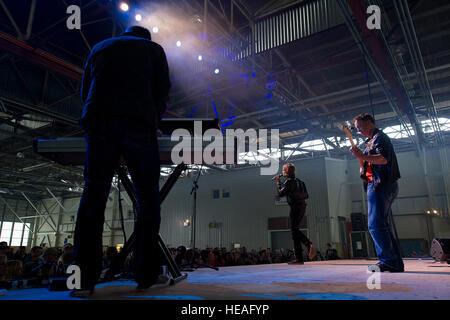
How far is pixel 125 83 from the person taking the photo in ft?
5.65

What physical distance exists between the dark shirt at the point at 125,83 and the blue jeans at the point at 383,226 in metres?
2.08

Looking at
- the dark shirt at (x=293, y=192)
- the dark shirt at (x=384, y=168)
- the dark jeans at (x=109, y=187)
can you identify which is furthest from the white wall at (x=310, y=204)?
the dark jeans at (x=109, y=187)

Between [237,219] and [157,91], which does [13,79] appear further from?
[237,219]

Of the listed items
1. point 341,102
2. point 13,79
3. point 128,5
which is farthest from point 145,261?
point 341,102

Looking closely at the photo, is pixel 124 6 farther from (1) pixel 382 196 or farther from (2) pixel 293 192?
(1) pixel 382 196

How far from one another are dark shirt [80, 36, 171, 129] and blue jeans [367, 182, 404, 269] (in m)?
2.08

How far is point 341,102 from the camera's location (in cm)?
1338

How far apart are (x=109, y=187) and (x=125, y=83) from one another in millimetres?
554

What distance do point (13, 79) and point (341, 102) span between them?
11593mm

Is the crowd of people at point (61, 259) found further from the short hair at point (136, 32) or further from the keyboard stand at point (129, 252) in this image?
the short hair at point (136, 32)

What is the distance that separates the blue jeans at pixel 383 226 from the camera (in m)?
2.80

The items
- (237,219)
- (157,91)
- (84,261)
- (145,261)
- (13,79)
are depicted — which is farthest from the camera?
(237,219)

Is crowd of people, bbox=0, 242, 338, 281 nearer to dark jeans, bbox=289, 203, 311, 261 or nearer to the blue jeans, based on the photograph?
dark jeans, bbox=289, 203, 311, 261

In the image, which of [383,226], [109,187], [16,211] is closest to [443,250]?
[383,226]
